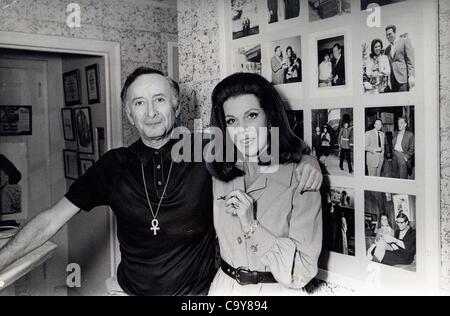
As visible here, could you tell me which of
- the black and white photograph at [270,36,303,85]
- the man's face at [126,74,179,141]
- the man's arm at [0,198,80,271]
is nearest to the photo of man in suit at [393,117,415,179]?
the black and white photograph at [270,36,303,85]

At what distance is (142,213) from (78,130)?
325mm

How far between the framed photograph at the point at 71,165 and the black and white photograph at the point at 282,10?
60 centimetres

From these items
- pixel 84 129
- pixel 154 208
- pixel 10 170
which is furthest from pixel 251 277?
pixel 10 170

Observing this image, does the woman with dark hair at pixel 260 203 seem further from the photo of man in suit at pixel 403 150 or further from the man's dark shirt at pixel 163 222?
the photo of man in suit at pixel 403 150

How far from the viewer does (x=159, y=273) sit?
0.91 metres

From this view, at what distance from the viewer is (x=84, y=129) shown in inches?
42.4

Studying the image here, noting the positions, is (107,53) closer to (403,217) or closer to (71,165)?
(71,165)

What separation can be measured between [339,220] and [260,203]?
0.17m

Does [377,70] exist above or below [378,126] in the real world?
above

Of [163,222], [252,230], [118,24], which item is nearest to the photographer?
[252,230]

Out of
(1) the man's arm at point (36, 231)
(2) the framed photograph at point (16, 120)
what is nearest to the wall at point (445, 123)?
(1) the man's arm at point (36, 231)

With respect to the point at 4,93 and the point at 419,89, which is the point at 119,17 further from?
the point at 419,89

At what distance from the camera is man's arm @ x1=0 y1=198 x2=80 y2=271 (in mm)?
924
